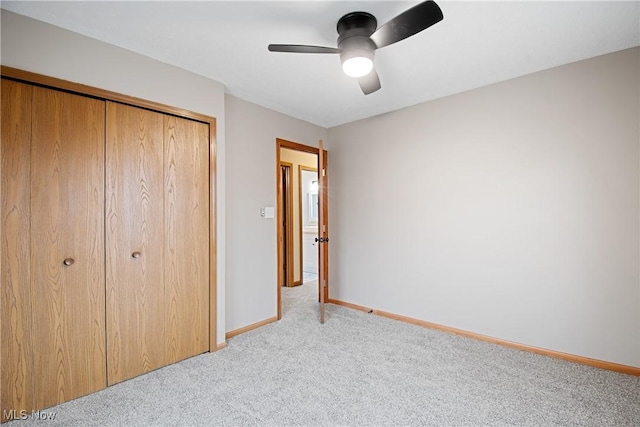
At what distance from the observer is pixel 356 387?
2.04 meters

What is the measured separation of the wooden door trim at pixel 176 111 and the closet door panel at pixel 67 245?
55mm

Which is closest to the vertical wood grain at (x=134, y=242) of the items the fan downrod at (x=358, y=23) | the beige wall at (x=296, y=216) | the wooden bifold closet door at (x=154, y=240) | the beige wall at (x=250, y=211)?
the wooden bifold closet door at (x=154, y=240)

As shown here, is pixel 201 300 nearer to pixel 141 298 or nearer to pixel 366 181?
pixel 141 298

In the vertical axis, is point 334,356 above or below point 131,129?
below

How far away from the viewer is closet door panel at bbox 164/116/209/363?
2361mm

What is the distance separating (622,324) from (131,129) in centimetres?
397

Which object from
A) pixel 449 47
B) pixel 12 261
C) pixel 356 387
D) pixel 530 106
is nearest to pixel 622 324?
pixel 530 106

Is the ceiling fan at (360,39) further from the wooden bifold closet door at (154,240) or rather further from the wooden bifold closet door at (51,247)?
the wooden bifold closet door at (51,247)

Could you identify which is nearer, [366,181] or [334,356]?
[334,356]

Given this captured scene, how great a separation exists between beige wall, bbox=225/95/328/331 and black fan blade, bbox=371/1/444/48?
1.76 metres

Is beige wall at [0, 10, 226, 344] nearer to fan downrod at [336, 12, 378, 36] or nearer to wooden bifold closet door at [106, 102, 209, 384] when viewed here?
→ wooden bifold closet door at [106, 102, 209, 384]

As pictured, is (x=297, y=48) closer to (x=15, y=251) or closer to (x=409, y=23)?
(x=409, y=23)

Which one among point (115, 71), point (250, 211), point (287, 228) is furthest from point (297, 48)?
point (287, 228)

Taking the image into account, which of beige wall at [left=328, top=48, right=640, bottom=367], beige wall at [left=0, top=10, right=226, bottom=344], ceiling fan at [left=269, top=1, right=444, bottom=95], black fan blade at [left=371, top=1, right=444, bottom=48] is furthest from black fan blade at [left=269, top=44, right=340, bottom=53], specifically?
beige wall at [left=328, top=48, right=640, bottom=367]
